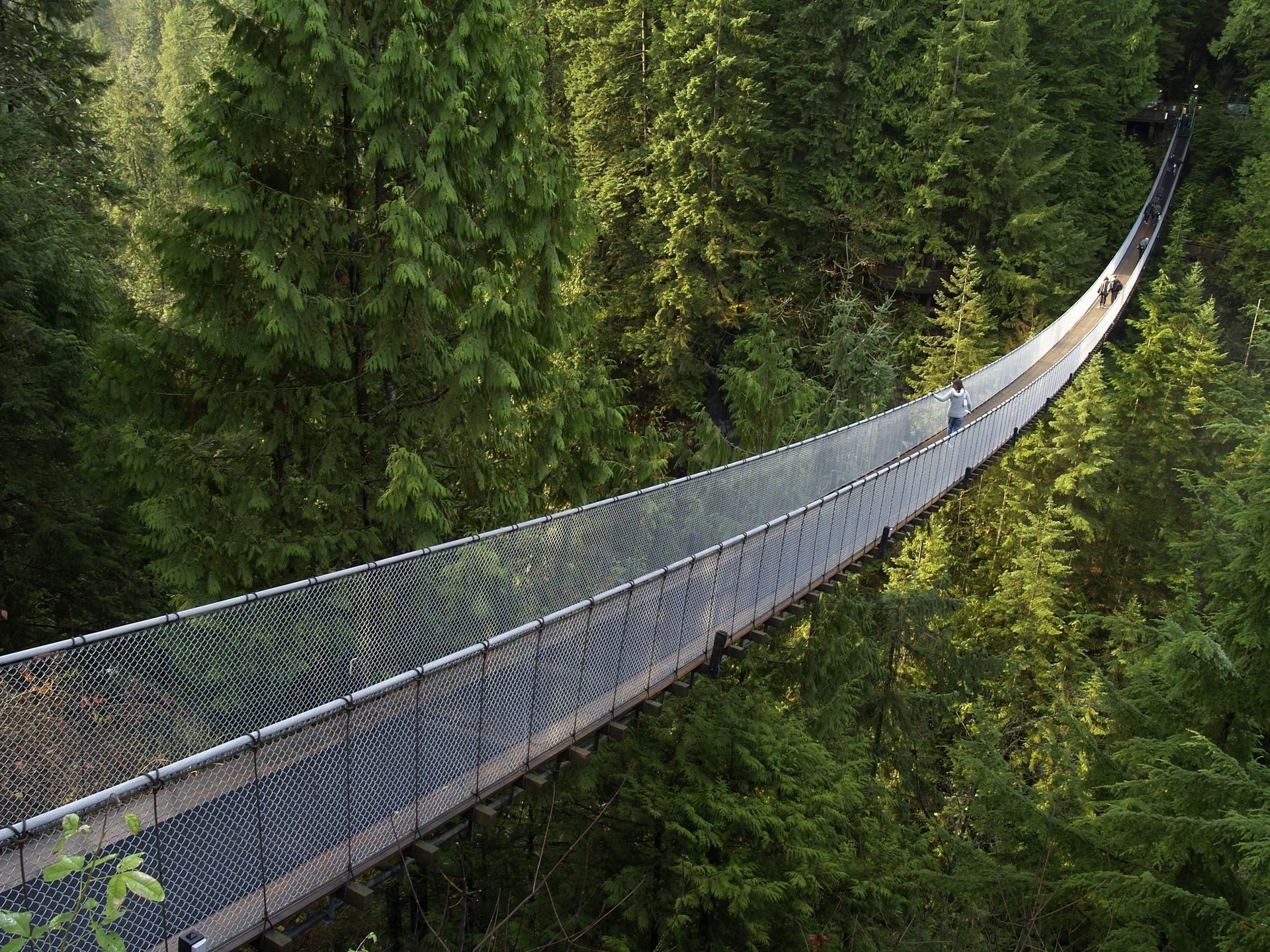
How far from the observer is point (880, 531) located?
33.8ft

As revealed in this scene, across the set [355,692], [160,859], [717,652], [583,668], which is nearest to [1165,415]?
[717,652]

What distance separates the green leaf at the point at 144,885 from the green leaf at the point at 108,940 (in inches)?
4.3

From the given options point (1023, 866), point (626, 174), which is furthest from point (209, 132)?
point (626, 174)

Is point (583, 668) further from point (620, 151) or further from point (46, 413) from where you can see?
point (620, 151)

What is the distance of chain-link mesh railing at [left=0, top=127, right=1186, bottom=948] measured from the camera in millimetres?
4328

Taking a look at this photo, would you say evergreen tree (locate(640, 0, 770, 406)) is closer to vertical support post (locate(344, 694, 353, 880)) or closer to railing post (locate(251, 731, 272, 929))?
vertical support post (locate(344, 694, 353, 880))

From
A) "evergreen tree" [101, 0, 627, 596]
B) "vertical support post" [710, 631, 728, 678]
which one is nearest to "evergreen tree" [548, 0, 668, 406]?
"evergreen tree" [101, 0, 627, 596]

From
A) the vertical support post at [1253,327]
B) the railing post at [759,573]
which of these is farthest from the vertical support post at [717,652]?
the vertical support post at [1253,327]

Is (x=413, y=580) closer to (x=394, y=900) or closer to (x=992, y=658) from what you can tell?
(x=394, y=900)

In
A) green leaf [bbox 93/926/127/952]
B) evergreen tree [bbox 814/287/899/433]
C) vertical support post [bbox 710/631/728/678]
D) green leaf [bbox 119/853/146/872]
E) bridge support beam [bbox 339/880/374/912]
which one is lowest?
bridge support beam [bbox 339/880/374/912]

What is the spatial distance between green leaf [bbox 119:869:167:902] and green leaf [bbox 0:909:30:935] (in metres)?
0.16

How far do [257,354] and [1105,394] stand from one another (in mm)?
18434

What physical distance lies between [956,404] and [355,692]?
10.0 metres

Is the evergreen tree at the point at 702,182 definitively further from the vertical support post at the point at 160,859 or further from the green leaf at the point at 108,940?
the green leaf at the point at 108,940
